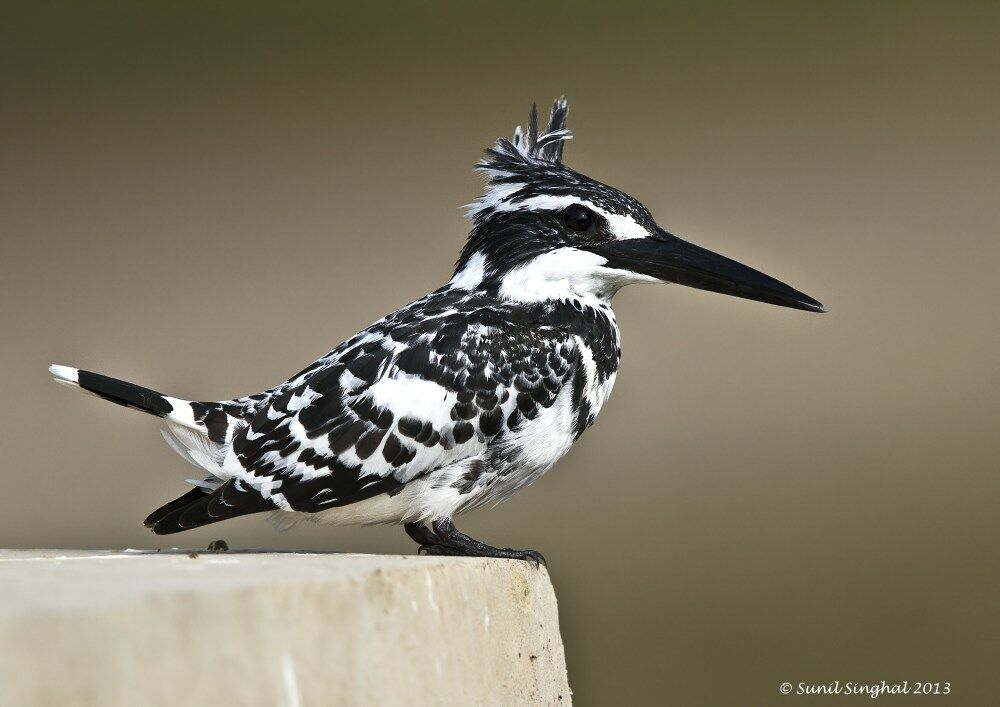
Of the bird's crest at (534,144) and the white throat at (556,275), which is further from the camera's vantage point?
the bird's crest at (534,144)

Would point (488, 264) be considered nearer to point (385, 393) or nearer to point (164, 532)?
point (385, 393)

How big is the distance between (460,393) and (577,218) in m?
0.36

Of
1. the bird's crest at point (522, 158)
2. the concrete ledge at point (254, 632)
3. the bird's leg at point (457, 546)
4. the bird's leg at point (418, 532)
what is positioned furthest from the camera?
the bird's crest at point (522, 158)

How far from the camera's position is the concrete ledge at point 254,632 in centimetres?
66

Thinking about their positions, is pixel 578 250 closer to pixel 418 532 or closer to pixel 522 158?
pixel 522 158

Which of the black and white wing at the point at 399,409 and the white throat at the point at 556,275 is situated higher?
the white throat at the point at 556,275

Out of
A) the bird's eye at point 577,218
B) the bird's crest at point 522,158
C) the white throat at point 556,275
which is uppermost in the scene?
the bird's crest at point 522,158

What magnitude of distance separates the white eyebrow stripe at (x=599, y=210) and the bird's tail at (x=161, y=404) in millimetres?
551

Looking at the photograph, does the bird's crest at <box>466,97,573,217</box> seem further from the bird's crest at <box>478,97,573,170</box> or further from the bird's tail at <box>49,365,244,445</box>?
the bird's tail at <box>49,365,244,445</box>

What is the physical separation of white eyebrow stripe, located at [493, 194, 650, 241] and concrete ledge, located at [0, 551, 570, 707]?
64 cm

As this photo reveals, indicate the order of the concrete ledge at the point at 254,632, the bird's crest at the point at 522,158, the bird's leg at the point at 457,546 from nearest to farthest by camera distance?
1. the concrete ledge at the point at 254,632
2. the bird's leg at the point at 457,546
3. the bird's crest at the point at 522,158

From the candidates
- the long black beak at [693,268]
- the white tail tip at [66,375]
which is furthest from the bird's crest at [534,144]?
the white tail tip at [66,375]

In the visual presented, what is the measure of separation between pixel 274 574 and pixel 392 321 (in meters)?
0.78

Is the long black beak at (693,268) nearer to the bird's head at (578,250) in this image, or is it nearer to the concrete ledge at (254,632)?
the bird's head at (578,250)
